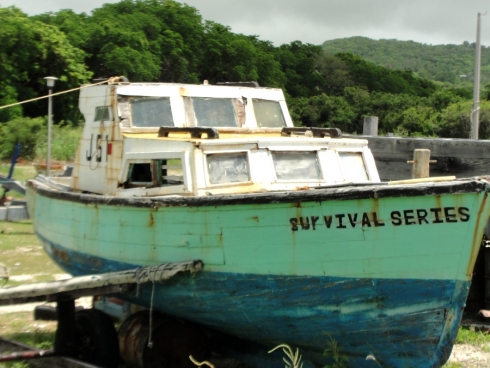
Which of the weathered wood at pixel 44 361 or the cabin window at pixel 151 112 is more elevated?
the cabin window at pixel 151 112

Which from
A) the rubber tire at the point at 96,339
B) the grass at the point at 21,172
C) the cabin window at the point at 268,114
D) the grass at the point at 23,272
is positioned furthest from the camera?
the grass at the point at 21,172

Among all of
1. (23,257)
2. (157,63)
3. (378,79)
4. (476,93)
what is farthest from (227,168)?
(378,79)

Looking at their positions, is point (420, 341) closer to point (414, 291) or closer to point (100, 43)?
point (414, 291)

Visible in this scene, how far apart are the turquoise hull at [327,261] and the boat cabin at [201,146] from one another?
60 centimetres

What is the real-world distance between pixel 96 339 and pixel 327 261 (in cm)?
253

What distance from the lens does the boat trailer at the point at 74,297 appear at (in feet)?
20.3

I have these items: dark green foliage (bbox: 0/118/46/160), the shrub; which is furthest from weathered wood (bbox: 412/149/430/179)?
dark green foliage (bbox: 0/118/46/160)

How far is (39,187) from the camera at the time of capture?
8.58 meters

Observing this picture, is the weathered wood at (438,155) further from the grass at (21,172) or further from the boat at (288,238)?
the grass at (21,172)

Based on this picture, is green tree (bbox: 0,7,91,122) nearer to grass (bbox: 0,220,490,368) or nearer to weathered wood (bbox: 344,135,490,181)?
grass (bbox: 0,220,490,368)

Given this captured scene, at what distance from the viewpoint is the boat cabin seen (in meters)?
6.63

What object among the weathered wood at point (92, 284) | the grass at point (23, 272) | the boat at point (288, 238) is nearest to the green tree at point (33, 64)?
the grass at point (23, 272)

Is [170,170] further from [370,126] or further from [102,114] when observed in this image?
[370,126]

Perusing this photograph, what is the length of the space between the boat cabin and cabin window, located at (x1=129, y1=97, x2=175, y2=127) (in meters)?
0.01
